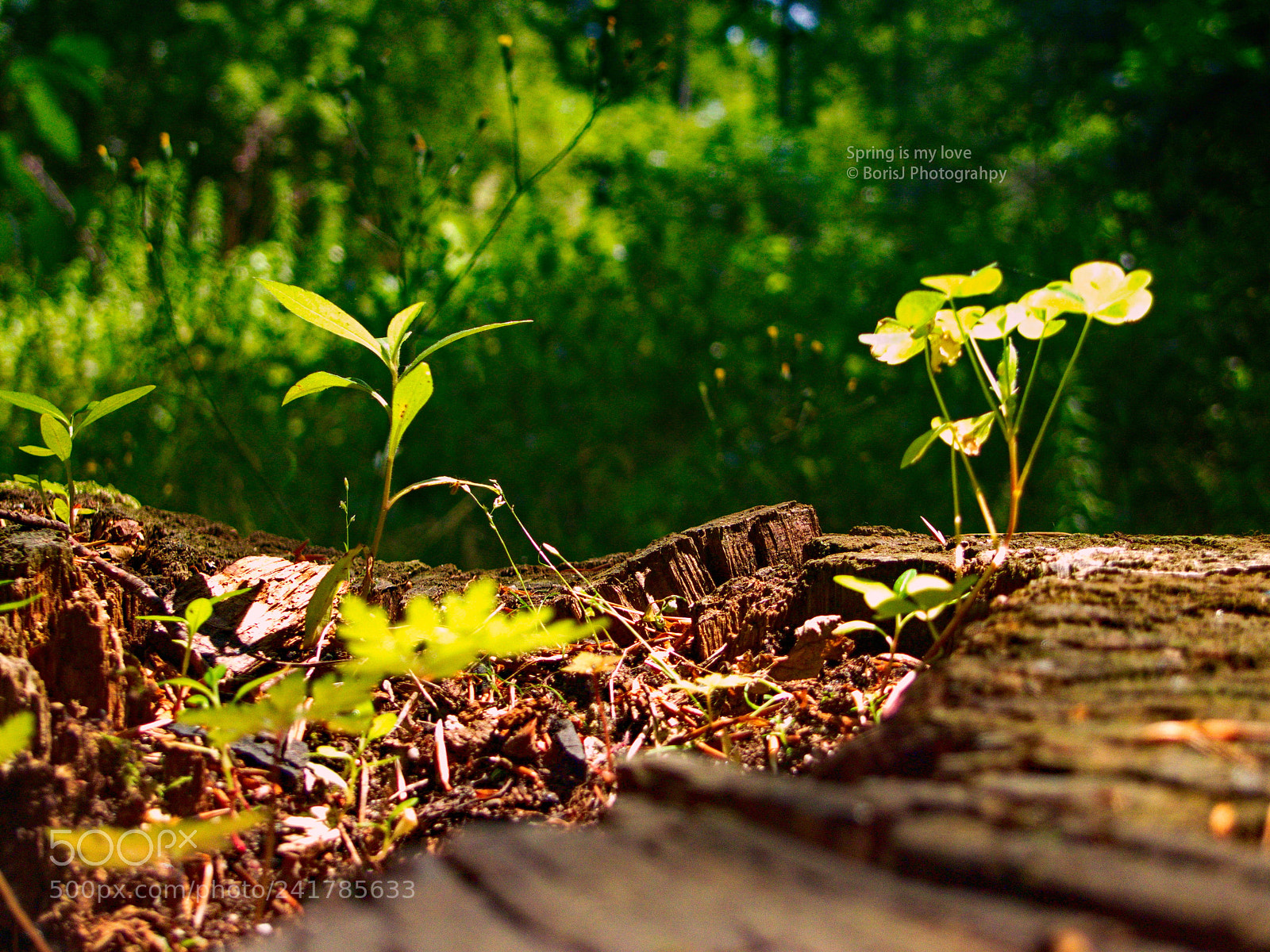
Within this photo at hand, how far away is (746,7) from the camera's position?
14.6 ft

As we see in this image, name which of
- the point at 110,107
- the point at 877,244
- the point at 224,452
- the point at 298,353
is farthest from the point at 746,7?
the point at 110,107

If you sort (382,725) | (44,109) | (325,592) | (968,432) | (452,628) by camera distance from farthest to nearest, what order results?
1. (968,432)
2. (325,592)
3. (382,725)
4. (452,628)
5. (44,109)

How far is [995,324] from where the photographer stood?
3.98ft

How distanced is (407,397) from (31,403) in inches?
19.5

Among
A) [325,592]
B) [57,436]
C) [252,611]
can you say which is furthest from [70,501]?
[325,592]

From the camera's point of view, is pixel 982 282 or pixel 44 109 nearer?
pixel 44 109

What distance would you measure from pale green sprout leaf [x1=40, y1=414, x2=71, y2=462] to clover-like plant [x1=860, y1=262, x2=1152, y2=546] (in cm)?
117

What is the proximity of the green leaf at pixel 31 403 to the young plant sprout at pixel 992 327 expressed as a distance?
1129mm

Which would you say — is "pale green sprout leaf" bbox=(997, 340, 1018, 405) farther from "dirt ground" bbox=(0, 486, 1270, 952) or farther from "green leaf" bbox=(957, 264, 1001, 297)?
"dirt ground" bbox=(0, 486, 1270, 952)

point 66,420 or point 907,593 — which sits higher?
point 66,420

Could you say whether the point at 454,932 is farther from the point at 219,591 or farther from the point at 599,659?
the point at 219,591

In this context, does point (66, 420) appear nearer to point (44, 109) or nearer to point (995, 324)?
point (44, 109)

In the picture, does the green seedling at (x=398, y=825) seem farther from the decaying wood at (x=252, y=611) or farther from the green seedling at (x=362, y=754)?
the decaying wood at (x=252, y=611)

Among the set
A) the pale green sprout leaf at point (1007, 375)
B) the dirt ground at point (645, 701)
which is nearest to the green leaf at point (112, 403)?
the dirt ground at point (645, 701)
